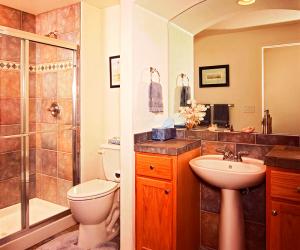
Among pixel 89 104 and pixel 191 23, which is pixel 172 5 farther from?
pixel 89 104

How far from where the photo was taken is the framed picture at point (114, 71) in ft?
9.05

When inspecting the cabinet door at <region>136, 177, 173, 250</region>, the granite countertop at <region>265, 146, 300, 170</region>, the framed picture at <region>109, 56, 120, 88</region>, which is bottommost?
the cabinet door at <region>136, 177, 173, 250</region>

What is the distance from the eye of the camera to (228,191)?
1.83 meters

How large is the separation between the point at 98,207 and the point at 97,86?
1.33 m

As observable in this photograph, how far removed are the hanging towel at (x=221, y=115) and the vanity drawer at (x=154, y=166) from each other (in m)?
0.66

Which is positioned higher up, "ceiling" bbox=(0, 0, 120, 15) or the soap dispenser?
"ceiling" bbox=(0, 0, 120, 15)

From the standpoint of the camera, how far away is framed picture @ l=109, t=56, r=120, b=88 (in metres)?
2.76

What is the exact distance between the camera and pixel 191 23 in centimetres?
238

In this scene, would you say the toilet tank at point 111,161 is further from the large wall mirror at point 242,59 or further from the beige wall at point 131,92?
the large wall mirror at point 242,59

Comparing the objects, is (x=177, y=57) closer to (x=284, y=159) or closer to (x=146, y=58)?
(x=146, y=58)

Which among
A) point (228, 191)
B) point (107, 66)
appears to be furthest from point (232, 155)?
point (107, 66)

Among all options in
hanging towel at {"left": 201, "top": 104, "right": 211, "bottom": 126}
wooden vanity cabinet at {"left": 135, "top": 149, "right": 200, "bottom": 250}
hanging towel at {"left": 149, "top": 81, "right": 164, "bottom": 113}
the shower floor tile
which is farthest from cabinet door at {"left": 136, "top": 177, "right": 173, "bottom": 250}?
the shower floor tile

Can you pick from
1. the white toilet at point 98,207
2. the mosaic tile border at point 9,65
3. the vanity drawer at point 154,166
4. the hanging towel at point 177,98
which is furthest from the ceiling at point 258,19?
the mosaic tile border at point 9,65

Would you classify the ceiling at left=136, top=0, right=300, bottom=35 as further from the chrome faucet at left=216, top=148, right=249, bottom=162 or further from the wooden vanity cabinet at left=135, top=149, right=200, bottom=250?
the wooden vanity cabinet at left=135, top=149, right=200, bottom=250
